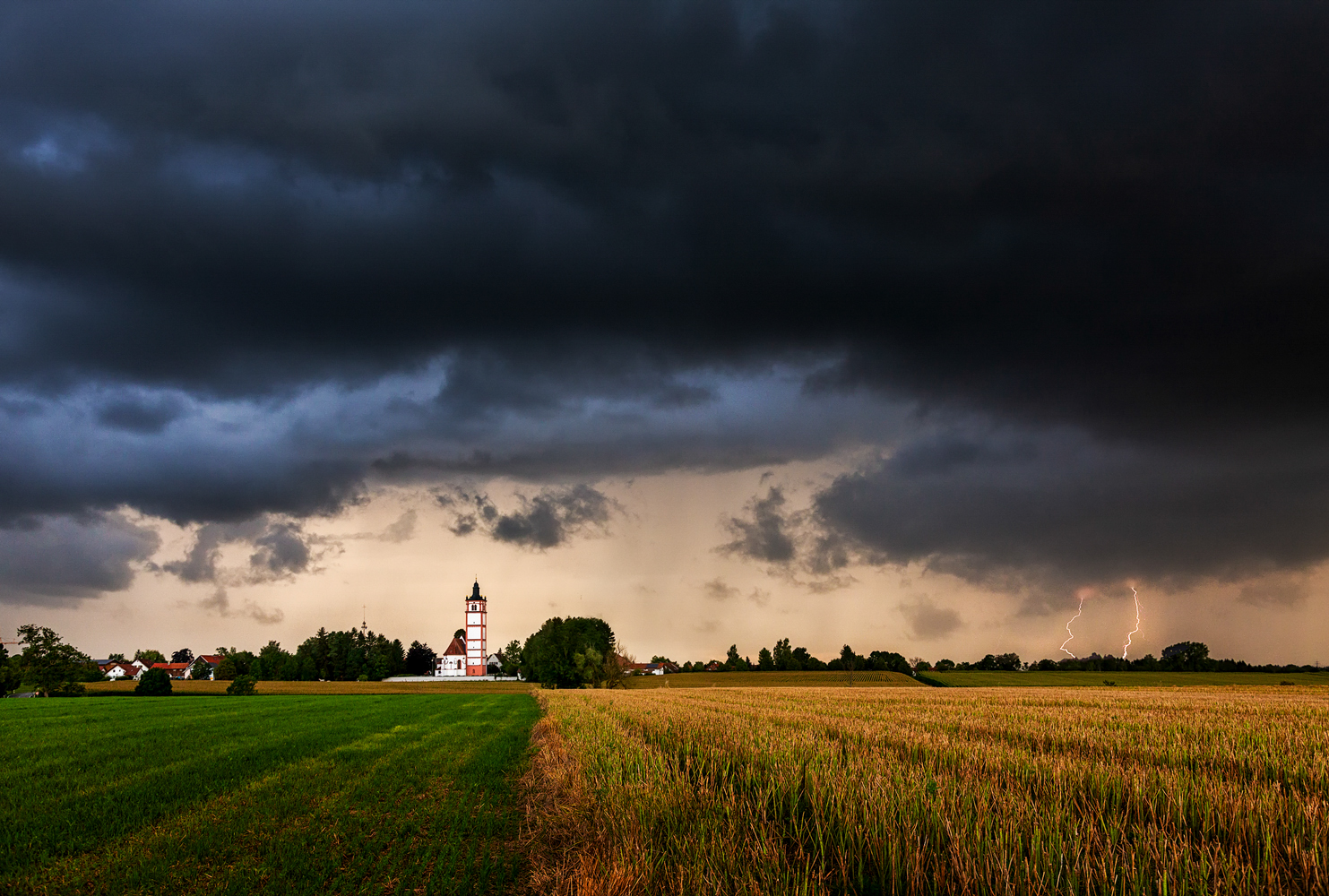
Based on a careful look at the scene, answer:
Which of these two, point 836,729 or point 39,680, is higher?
point 836,729

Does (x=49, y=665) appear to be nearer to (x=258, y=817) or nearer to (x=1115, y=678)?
(x=258, y=817)

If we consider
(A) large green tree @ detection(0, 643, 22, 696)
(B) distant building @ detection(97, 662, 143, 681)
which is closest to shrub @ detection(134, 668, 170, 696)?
(A) large green tree @ detection(0, 643, 22, 696)

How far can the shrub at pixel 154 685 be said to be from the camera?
279ft

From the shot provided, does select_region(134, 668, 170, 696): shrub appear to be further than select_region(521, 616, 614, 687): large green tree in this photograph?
No

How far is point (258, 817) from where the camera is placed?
10.1 m

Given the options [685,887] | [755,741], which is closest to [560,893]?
[685,887]

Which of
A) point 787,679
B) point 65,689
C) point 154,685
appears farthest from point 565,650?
point 65,689

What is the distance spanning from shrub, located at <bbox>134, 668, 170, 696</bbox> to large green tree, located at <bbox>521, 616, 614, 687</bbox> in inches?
2263

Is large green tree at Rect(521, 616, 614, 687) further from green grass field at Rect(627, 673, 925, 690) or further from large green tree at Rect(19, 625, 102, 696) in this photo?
large green tree at Rect(19, 625, 102, 696)

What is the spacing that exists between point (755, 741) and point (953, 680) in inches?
4509

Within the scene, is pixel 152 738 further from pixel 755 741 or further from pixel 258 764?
pixel 755 741

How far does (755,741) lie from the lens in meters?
11.1

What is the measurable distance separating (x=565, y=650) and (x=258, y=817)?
5059 inches

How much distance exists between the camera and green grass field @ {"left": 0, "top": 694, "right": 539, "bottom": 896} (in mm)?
7379
